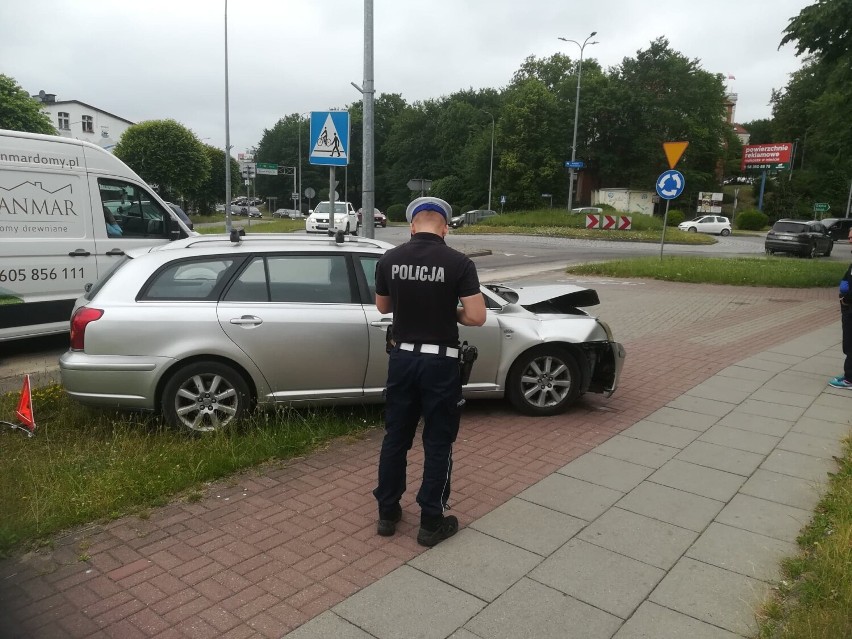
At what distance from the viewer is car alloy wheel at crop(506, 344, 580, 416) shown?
18.9 ft

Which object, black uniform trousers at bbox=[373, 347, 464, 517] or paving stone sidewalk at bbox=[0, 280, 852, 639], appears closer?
paving stone sidewalk at bbox=[0, 280, 852, 639]

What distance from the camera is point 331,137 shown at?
9.50 metres

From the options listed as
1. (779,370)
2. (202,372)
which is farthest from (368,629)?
(779,370)

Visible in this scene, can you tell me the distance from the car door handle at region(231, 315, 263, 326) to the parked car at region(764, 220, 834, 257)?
28.8 meters

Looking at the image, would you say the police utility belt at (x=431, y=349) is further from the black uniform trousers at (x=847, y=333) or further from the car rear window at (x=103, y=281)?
the black uniform trousers at (x=847, y=333)

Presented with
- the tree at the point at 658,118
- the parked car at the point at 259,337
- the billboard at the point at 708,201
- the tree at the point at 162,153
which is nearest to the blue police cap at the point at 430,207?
the parked car at the point at 259,337

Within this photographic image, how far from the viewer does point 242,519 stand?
12.7 feet

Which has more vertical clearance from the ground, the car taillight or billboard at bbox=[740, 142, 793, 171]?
billboard at bbox=[740, 142, 793, 171]

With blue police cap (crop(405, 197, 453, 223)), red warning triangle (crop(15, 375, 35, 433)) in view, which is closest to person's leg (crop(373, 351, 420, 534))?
blue police cap (crop(405, 197, 453, 223))

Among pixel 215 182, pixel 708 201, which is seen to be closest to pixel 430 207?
pixel 215 182

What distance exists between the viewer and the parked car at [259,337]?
4887 millimetres

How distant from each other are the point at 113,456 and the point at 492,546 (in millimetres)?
2638

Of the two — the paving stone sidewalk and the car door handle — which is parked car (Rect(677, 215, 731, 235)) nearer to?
the paving stone sidewalk

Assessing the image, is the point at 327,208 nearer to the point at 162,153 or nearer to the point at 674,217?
the point at 162,153
